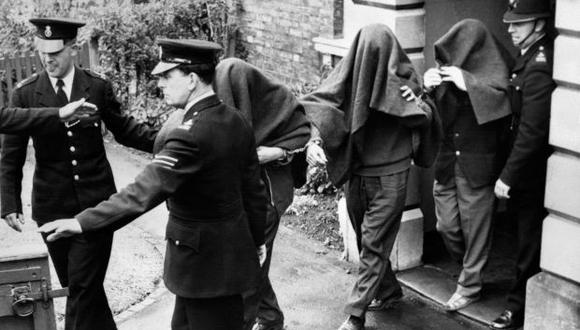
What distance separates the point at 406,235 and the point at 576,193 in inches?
75.2

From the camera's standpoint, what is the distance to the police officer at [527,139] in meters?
6.04

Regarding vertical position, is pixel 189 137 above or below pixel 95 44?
above

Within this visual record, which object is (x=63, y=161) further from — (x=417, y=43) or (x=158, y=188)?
(x=417, y=43)

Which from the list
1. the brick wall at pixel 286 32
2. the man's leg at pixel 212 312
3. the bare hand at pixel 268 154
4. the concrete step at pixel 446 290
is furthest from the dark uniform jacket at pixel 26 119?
the brick wall at pixel 286 32

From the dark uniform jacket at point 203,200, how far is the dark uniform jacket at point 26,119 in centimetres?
103

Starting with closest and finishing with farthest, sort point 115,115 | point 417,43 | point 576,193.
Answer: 1. point 576,193
2. point 115,115
3. point 417,43

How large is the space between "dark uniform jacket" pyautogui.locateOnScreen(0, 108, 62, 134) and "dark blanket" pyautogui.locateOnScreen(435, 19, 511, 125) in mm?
2595

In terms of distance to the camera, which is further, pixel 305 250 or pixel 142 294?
pixel 305 250

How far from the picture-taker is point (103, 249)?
594 centimetres

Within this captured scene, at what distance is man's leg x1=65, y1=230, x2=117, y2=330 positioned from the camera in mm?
5844

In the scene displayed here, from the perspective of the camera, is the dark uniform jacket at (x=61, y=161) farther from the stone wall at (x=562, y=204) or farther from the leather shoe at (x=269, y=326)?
the stone wall at (x=562, y=204)

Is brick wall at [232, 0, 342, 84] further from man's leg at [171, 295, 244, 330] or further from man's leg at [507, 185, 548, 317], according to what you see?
man's leg at [171, 295, 244, 330]

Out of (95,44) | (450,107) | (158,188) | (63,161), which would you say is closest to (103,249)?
(63,161)

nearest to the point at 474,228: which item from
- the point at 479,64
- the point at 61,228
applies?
the point at 479,64
